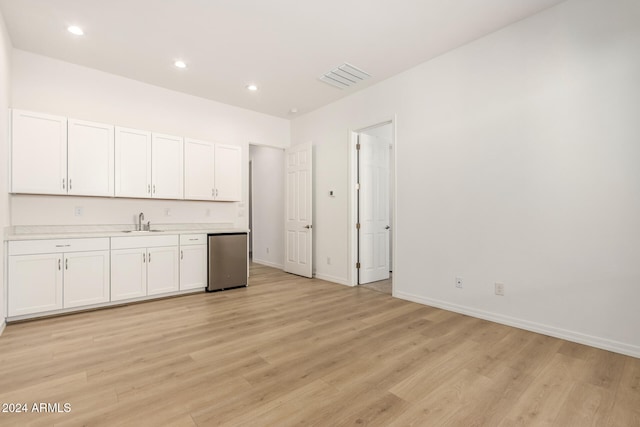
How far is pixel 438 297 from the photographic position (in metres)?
3.70

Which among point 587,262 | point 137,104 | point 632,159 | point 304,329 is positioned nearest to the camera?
point 632,159

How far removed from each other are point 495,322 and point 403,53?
3.20 meters

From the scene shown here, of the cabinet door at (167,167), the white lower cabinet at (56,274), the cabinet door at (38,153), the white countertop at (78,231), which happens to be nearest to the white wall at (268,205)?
the white countertop at (78,231)

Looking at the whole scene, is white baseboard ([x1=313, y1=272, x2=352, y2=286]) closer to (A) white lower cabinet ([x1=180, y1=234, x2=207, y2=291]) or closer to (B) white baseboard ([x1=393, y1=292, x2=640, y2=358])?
(B) white baseboard ([x1=393, y1=292, x2=640, y2=358])

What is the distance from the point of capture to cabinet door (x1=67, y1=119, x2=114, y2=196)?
358 centimetres

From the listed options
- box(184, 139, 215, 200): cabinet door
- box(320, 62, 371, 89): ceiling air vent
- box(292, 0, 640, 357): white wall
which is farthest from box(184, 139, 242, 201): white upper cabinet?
box(292, 0, 640, 357): white wall

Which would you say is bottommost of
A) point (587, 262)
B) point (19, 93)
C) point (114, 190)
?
point (587, 262)

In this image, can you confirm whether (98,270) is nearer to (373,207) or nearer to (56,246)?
(56,246)

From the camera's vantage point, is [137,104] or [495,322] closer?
[495,322]

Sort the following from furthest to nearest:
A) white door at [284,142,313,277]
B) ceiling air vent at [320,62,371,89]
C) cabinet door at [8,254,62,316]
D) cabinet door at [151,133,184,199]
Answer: white door at [284,142,313,277], cabinet door at [151,133,184,199], ceiling air vent at [320,62,371,89], cabinet door at [8,254,62,316]

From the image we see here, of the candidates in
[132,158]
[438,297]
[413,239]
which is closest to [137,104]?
[132,158]

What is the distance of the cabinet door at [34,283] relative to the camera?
307cm

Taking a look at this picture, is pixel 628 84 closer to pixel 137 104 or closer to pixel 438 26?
pixel 438 26

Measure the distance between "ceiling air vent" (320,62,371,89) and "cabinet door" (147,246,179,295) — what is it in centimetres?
319
